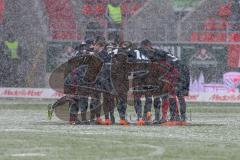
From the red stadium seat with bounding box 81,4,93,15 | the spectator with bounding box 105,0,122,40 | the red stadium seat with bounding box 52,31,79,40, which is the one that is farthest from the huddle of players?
the red stadium seat with bounding box 81,4,93,15

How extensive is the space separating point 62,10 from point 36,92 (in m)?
3.63

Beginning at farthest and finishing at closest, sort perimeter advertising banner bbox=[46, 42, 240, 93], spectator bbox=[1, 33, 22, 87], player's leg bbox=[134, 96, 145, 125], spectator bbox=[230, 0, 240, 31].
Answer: spectator bbox=[230, 0, 240, 31] < spectator bbox=[1, 33, 22, 87] < perimeter advertising banner bbox=[46, 42, 240, 93] < player's leg bbox=[134, 96, 145, 125]

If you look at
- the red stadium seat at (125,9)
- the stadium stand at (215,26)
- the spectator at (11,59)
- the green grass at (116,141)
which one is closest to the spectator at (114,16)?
the red stadium seat at (125,9)

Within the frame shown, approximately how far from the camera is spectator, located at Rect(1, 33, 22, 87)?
33.1 meters

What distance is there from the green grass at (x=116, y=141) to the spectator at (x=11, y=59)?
11.8 metres

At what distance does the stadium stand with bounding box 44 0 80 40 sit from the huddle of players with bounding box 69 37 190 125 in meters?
12.6

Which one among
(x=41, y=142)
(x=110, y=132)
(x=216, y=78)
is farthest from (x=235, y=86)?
(x=41, y=142)

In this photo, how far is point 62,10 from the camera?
34531mm

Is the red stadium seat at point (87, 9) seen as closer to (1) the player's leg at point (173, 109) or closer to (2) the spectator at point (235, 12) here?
(2) the spectator at point (235, 12)

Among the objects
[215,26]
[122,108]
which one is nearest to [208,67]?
[215,26]

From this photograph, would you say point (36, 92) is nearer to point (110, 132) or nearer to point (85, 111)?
point (85, 111)

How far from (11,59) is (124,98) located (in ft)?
45.2

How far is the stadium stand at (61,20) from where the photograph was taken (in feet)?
109

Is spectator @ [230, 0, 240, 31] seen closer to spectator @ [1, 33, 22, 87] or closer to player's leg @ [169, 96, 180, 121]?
spectator @ [1, 33, 22, 87]
